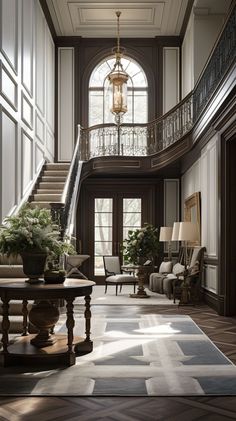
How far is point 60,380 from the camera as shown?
13.8 ft

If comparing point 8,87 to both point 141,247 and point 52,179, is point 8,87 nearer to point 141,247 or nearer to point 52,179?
point 52,179

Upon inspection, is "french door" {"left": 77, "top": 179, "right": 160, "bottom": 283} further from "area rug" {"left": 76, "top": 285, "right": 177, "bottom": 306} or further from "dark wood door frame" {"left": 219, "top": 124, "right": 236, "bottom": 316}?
"dark wood door frame" {"left": 219, "top": 124, "right": 236, "bottom": 316}

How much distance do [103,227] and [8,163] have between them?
6044 mm

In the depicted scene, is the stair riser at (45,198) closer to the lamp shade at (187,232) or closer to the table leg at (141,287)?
the table leg at (141,287)

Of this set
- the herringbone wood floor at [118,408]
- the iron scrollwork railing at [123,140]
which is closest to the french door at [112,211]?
the iron scrollwork railing at [123,140]

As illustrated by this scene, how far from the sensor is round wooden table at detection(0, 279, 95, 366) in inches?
183

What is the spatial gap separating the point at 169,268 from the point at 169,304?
2.61 metres

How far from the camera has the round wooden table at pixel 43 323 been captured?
466cm

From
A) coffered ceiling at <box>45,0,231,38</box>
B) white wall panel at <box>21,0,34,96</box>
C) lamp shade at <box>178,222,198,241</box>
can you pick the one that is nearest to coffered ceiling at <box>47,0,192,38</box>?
coffered ceiling at <box>45,0,231,38</box>

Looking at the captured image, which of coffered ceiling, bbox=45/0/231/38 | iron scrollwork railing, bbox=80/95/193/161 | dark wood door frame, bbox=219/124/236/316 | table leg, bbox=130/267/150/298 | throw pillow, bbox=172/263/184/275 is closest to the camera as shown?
dark wood door frame, bbox=219/124/236/316

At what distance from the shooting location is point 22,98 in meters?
10.1

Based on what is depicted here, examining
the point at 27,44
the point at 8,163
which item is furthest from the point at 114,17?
the point at 8,163

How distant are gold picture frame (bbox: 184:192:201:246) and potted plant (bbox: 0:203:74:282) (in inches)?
238

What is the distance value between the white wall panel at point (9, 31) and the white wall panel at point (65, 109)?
510cm
